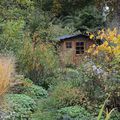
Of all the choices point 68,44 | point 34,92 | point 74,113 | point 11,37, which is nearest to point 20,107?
point 74,113

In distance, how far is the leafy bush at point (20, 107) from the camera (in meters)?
7.13

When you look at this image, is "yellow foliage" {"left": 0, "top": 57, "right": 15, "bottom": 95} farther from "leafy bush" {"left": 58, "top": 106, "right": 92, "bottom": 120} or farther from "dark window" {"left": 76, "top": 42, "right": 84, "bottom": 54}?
"dark window" {"left": 76, "top": 42, "right": 84, "bottom": 54}

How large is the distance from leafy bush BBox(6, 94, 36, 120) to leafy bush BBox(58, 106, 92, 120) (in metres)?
0.72

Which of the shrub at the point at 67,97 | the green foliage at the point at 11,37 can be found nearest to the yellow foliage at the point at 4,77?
the shrub at the point at 67,97

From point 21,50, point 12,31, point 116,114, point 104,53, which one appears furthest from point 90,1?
point 116,114

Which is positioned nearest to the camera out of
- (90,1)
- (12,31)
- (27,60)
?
(27,60)

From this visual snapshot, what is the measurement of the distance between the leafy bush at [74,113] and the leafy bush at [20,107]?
2.36 feet

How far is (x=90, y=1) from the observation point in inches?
904

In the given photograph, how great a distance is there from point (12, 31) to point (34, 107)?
18.2 ft

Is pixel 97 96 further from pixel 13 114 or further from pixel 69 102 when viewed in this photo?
pixel 13 114

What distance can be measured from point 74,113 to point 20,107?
1200 mm

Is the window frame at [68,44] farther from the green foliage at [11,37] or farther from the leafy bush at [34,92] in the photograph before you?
the leafy bush at [34,92]

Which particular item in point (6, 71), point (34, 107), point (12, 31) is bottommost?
point (34, 107)

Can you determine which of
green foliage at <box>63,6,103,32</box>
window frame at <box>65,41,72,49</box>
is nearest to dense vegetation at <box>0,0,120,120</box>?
window frame at <box>65,41,72,49</box>
